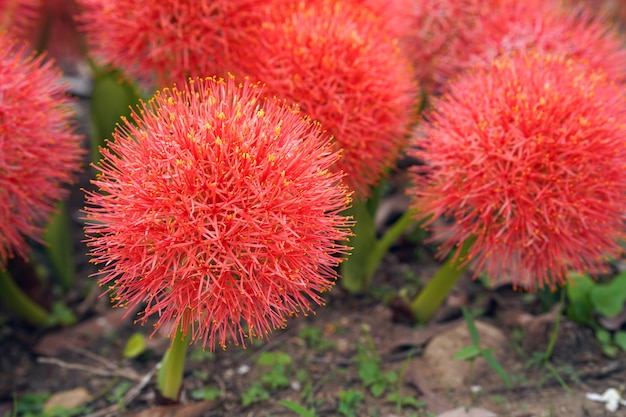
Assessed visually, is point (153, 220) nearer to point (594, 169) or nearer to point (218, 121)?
point (218, 121)

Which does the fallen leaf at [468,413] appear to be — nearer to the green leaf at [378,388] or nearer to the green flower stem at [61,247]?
the green leaf at [378,388]

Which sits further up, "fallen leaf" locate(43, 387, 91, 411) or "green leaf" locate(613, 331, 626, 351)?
"fallen leaf" locate(43, 387, 91, 411)

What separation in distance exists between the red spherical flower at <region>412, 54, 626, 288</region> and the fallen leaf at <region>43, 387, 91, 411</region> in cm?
132

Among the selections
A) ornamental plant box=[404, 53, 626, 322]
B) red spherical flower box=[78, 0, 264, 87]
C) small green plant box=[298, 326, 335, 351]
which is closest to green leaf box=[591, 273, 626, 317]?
ornamental plant box=[404, 53, 626, 322]

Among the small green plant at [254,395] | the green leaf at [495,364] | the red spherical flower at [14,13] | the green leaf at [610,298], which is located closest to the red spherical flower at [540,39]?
the green leaf at [610,298]

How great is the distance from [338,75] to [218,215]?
2.12 ft

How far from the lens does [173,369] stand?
1714mm

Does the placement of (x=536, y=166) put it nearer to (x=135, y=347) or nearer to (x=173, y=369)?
(x=173, y=369)

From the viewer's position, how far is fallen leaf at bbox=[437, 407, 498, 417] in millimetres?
1781

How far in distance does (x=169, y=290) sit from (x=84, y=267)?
169 centimetres

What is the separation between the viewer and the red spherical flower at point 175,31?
72.5 inches

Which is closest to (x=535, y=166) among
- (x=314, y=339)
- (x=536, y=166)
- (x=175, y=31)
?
(x=536, y=166)

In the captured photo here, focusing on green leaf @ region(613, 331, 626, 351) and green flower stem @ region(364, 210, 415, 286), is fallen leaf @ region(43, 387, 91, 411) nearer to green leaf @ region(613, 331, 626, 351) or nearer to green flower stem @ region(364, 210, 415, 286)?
green flower stem @ region(364, 210, 415, 286)

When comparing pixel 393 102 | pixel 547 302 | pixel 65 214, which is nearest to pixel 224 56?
pixel 393 102
